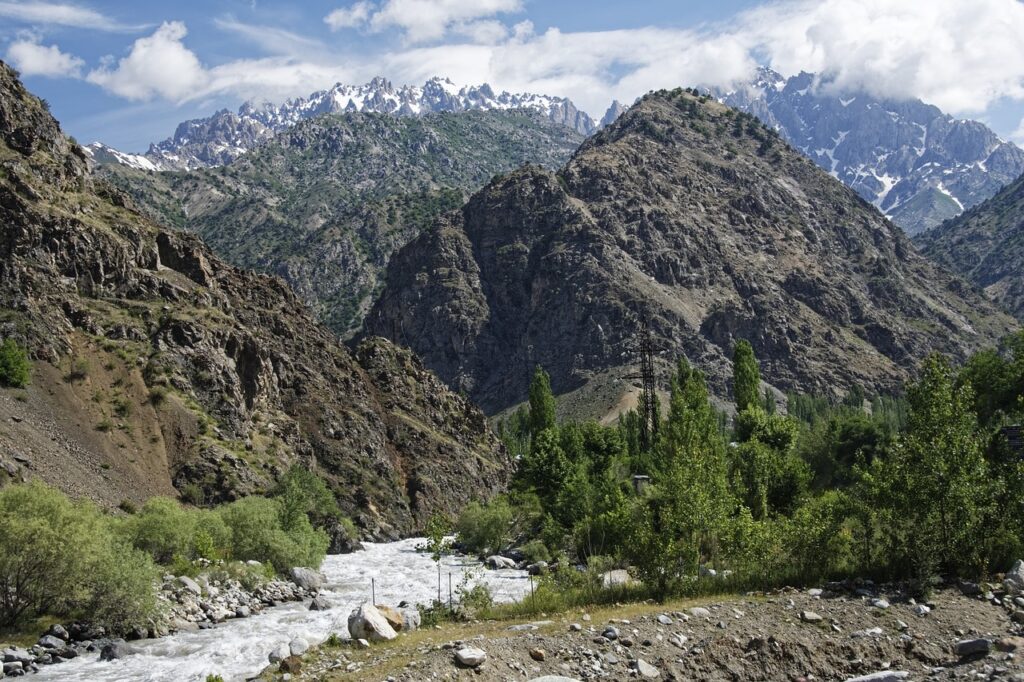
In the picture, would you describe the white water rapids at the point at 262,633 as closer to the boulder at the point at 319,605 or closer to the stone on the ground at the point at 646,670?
the boulder at the point at 319,605

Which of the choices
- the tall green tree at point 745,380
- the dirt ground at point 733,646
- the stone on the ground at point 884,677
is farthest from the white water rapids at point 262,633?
the tall green tree at point 745,380

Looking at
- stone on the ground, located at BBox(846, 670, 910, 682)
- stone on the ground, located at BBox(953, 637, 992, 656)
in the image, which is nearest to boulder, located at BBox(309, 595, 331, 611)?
stone on the ground, located at BBox(846, 670, 910, 682)

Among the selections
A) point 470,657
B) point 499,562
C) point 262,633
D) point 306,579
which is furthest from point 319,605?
point 470,657

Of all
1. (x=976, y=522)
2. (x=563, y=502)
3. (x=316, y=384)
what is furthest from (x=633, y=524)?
(x=316, y=384)

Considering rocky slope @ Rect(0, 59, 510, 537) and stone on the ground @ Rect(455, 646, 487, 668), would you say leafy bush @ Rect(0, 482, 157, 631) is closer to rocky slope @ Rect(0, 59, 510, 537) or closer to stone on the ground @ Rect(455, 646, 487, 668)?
stone on the ground @ Rect(455, 646, 487, 668)

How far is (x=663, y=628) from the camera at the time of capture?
2834cm

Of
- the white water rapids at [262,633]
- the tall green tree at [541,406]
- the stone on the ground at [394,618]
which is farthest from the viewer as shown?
the tall green tree at [541,406]

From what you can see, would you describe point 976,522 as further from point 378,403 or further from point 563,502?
point 378,403

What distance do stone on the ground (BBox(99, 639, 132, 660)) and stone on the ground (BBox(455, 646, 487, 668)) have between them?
20.2 m

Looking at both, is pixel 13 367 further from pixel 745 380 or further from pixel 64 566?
pixel 745 380

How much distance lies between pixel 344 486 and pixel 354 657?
89.9 metres

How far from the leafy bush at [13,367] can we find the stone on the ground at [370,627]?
65.4 metres

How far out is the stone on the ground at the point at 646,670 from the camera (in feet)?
82.8

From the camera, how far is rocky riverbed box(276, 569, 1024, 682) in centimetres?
A: 2473
